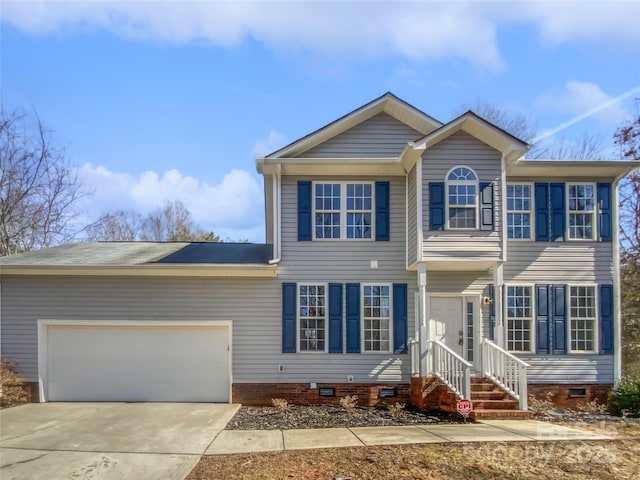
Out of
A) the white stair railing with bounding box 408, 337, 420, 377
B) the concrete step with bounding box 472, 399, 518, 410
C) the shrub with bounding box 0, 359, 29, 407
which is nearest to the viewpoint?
the concrete step with bounding box 472, 399, 518, 410

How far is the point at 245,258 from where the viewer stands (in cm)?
1188

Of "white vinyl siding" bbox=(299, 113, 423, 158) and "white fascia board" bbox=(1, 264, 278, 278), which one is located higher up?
"white vinyl siding" bbox=(299, 113, 423, 158)

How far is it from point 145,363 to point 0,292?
12.0 feet

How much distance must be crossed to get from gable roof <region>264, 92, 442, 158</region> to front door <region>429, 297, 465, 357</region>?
4031mm

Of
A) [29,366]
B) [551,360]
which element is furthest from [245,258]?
[551,360]

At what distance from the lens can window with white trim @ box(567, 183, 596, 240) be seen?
1167 centimetres

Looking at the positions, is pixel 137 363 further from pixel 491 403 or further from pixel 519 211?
pixel 519 211

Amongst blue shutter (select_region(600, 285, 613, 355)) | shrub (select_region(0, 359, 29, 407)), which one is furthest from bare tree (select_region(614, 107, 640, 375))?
shrub (select_region(0, 359, 29, 407))

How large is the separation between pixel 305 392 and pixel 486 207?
220 inches

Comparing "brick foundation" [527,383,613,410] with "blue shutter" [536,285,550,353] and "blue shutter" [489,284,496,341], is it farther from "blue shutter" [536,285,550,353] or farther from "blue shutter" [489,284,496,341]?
"blue shutter" [489,284,496,341]

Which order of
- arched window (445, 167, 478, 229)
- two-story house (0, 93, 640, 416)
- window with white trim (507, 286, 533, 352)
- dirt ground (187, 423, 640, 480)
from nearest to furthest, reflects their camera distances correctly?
dirt ground (187, 423, 640, 480) < arched window (445, 167, 478, 229) < two-story house (0, 93, 640, 416) < window with white trim (507, 286, 533, 352)

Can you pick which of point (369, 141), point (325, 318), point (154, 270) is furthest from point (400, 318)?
point (154, 270)

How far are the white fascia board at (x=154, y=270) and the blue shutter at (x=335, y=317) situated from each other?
1404 millimetres

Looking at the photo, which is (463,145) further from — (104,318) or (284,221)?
(104,318)
